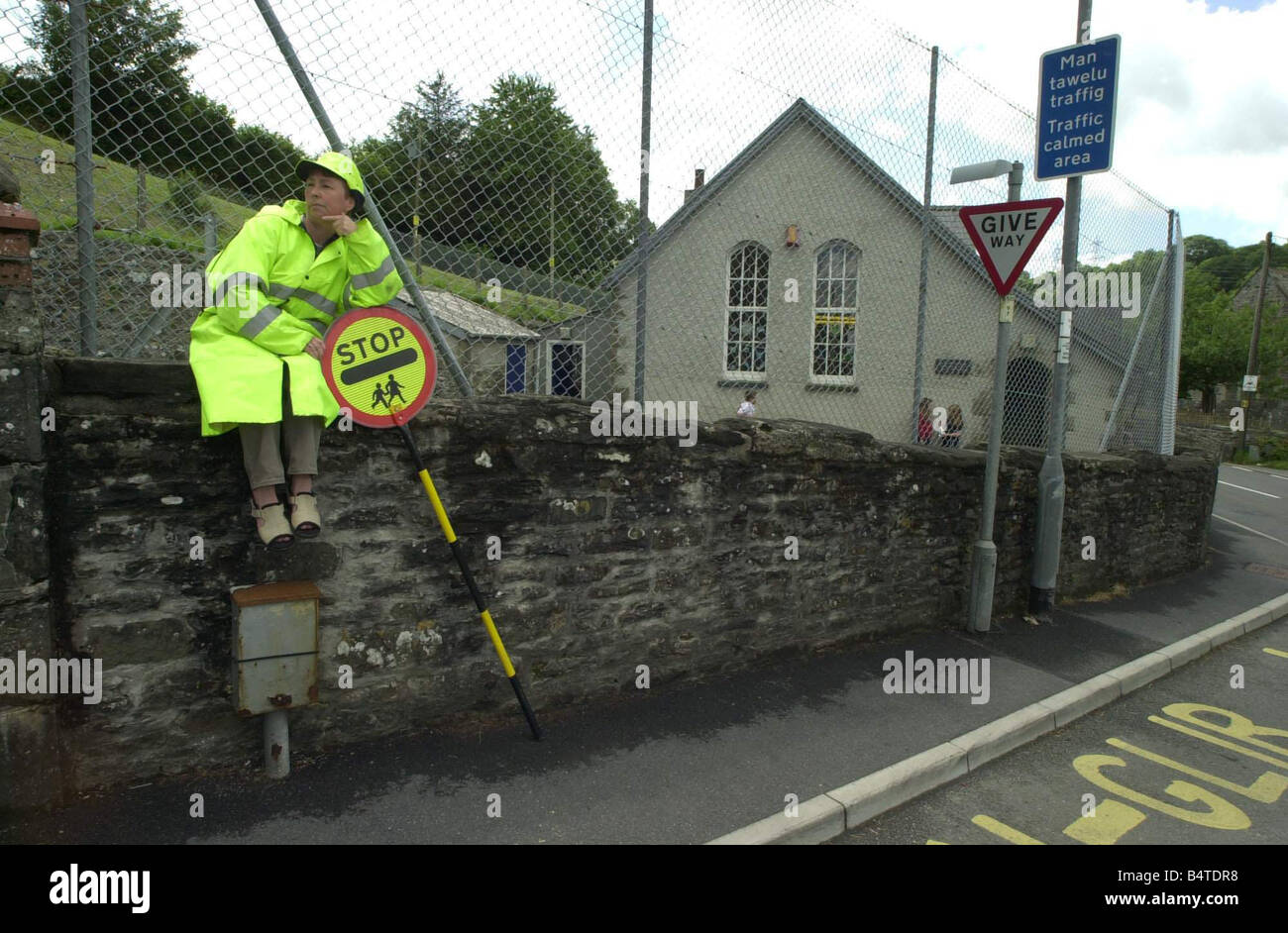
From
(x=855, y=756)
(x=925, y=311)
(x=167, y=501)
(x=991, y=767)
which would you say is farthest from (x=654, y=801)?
(x=925, y=311)

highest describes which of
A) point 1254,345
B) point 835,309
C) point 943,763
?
point 1254,345

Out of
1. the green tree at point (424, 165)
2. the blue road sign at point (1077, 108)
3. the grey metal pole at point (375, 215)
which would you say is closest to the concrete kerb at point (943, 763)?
the grey metal pole at point (375, 215)

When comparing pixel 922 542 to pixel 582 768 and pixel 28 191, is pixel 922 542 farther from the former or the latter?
pixel 28 191

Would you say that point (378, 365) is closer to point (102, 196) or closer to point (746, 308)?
point (102, 196)

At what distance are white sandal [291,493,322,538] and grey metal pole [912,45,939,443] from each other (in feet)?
16.6

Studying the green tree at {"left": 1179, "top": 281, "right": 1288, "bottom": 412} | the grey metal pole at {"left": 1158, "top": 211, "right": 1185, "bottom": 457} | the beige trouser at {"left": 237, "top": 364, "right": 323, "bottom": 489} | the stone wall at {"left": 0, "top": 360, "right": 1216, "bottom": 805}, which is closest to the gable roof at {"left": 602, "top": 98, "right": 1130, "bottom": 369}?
the stone wall at {"left": 0, "top": 360, "right": 1216, "bottom": 805}

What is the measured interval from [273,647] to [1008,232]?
6.03 metres

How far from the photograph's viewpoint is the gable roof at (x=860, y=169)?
508 centimetres

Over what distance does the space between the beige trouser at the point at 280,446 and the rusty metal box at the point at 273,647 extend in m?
0.49

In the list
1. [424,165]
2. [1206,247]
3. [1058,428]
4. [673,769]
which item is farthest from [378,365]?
[1206,247]

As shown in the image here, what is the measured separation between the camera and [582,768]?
4090mm

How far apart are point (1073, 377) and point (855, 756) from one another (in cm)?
717

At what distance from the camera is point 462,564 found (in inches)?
153

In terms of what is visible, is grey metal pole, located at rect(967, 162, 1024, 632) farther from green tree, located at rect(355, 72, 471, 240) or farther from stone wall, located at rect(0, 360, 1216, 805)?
green tree, located at rect(355, 72, 471, 240)
